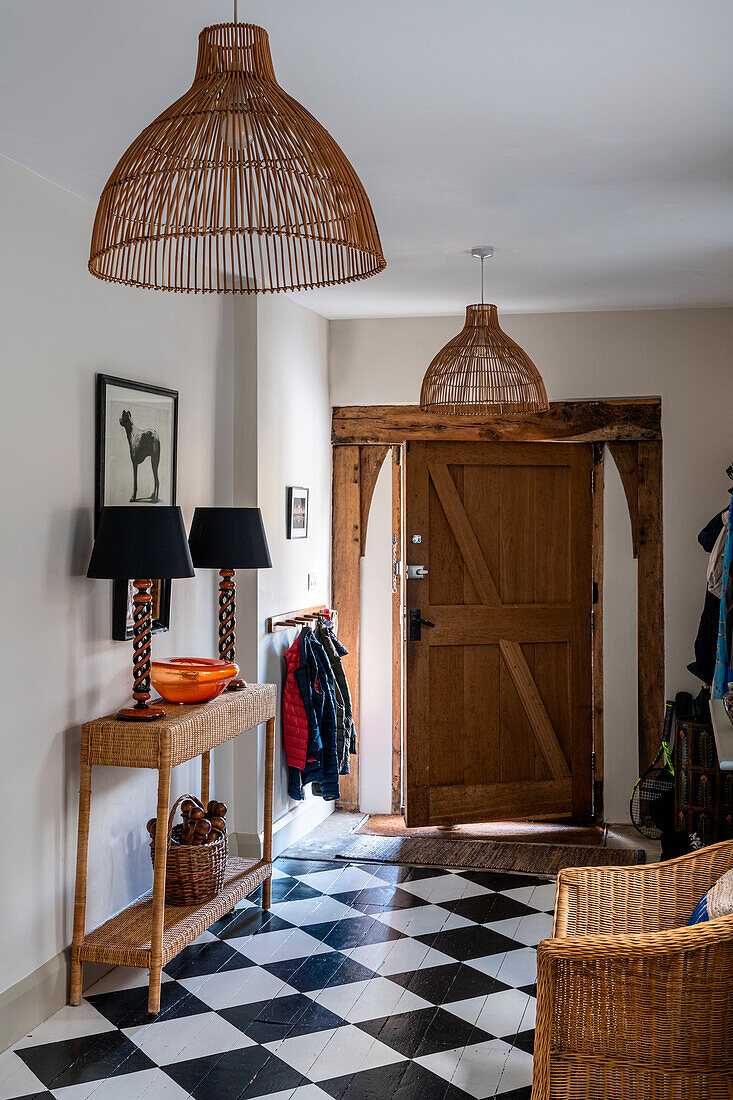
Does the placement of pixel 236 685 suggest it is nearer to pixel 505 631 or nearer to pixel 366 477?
pixel 505 631

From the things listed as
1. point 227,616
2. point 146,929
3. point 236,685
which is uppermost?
point 227,616

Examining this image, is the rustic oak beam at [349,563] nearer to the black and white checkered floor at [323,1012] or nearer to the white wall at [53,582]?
the black and white checkered floor at [323,1012]

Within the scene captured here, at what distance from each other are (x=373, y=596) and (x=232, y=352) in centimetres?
179

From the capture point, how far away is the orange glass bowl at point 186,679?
365 cm

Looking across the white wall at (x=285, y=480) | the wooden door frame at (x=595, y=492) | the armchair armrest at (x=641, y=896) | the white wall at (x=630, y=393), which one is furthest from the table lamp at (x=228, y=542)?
the white wall at (x=630, y=393)

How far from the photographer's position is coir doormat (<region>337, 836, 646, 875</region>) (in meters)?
4.82

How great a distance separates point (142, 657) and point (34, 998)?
1.11 meters

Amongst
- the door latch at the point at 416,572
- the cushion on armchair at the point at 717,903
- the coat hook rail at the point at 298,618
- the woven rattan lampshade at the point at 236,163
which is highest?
the woven rattan lampshade at the point at 236,163

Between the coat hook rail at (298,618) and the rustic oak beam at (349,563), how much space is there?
0.72 ft

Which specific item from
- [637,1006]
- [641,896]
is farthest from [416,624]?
[637,1006]

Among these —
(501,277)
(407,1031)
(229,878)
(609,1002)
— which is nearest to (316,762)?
(229,878)

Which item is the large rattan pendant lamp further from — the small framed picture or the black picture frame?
the black picture frame

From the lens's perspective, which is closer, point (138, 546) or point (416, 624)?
point (138, 546)

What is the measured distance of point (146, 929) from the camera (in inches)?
136
